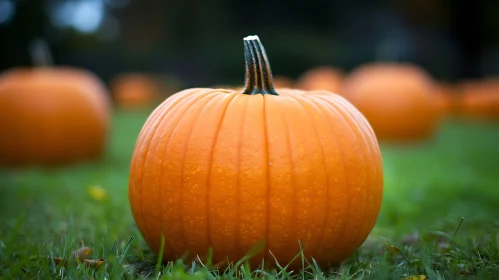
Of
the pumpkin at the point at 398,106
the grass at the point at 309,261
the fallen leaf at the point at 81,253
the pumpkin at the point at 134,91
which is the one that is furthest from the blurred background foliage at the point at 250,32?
the fallen leaf at the point at 81,253

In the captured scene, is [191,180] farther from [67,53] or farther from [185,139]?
[67,53]

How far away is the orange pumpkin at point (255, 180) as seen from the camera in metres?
2.01

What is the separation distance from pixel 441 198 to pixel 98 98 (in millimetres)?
3862

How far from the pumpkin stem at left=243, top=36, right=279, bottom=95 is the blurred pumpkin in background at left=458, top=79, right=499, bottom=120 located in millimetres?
11726

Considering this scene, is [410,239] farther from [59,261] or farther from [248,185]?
[59,261]

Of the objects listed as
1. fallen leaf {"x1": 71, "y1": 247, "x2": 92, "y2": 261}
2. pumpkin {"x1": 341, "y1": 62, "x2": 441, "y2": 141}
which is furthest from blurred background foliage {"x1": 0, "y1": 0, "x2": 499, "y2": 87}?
fallen leaf {"x1": 71, "y1": 247, "x2": 92, "y2": 261}

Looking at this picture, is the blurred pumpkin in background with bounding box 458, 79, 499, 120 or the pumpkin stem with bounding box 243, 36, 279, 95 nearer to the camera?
the pumpkin stem with bounding box 243, 36, 279, 95

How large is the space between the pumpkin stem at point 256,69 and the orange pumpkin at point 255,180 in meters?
0.10

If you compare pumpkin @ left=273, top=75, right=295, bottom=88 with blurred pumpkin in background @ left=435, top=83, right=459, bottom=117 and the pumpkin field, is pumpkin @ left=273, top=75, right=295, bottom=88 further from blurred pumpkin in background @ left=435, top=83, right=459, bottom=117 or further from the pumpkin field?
the pumpkin field

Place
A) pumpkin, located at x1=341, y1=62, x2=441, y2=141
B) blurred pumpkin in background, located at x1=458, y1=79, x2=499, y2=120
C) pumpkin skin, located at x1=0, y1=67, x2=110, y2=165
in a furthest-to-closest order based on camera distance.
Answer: blurred pumpkin in background, located at x1=458, y1=79, x2=499, y2=120 → pumpkin, located at x1=341, y1=62, x2=441, y2=141 → pumpkin skin, located at x1=0, y1=67, x2=110, y2=165

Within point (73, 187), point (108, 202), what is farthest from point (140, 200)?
point (73, 187)

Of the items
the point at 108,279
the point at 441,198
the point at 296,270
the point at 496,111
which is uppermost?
the point at 108,279

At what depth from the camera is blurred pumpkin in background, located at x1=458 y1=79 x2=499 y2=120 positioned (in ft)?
41.5

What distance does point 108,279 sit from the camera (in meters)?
1.84
